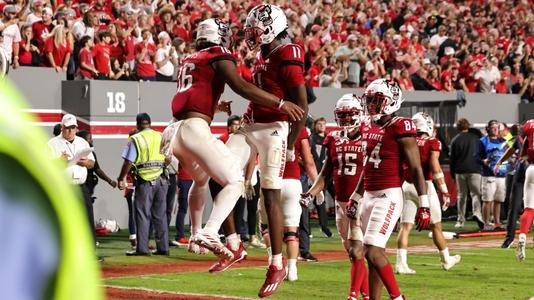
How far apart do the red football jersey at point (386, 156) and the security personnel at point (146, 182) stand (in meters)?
6.80

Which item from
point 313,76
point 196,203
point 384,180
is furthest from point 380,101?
point 313,76

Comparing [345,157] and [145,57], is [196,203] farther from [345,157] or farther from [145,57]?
[145,57]

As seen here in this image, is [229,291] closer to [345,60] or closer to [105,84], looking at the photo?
[105,84]

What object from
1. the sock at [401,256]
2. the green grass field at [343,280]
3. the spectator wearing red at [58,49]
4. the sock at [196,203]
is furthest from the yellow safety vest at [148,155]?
the sock at [196,203]

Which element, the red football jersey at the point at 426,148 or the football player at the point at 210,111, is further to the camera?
the red football jersey at the point at 426,148

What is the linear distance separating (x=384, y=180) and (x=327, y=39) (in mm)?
17261

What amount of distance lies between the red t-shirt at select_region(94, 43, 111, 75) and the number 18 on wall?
1.51ft

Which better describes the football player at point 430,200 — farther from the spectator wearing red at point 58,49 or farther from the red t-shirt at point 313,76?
the red t-shirt at point 313,76

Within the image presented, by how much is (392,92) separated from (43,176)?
7.73 m

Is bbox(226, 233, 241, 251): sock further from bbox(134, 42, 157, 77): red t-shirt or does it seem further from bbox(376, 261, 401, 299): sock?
bbox(134, 42, 157, 77): red t-shirt

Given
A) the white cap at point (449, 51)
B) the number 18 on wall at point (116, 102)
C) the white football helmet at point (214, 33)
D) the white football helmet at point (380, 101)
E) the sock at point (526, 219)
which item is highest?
the white cap at point (449, 51)

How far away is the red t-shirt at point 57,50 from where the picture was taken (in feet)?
60.0

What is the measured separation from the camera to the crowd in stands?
18766 mm

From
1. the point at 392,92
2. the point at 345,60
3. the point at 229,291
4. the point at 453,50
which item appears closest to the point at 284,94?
the point at 392,92
